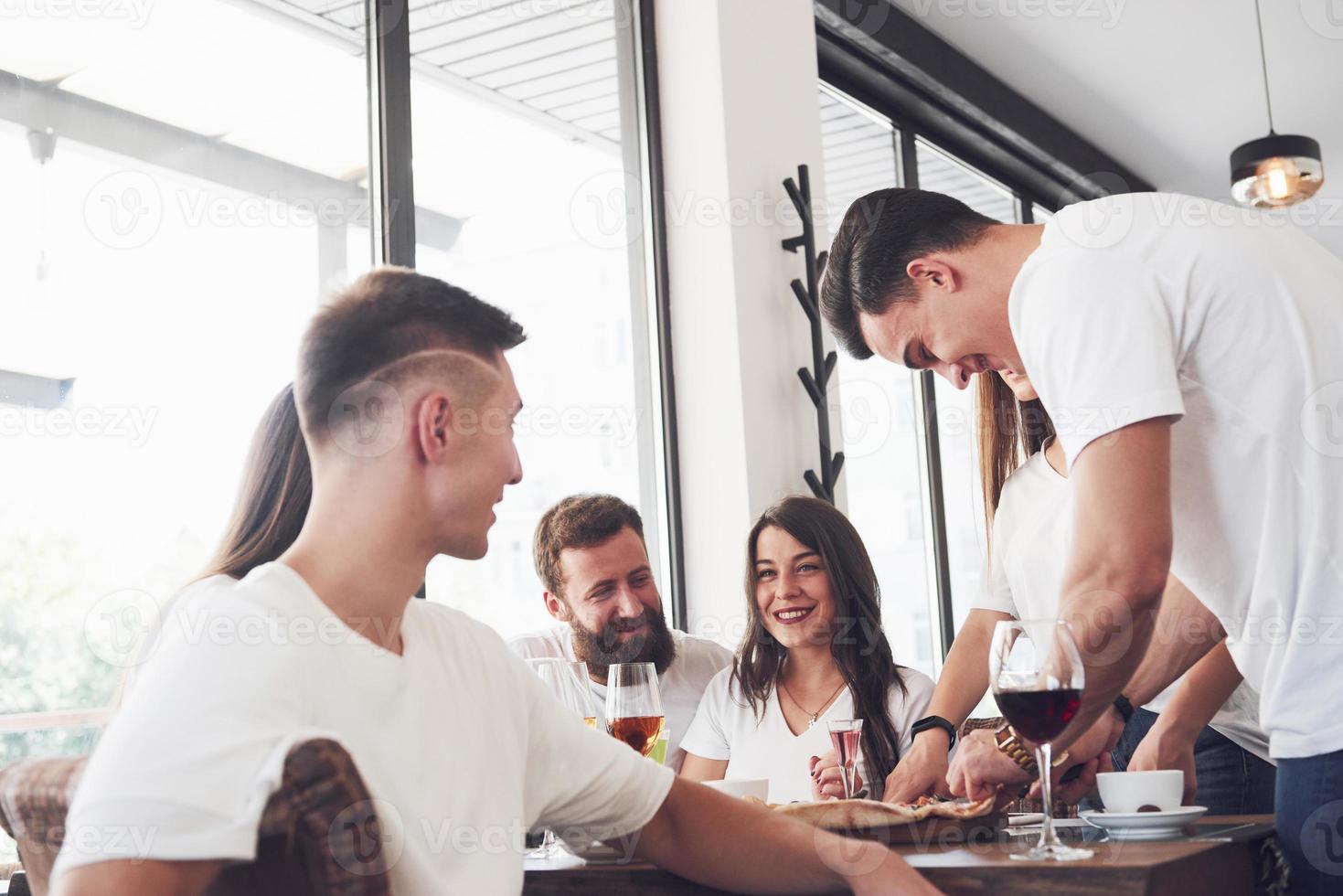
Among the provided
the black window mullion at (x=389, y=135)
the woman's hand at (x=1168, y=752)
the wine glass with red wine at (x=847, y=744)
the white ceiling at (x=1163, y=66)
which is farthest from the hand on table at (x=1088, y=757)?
the white ceiling at (x=1163, y=66)

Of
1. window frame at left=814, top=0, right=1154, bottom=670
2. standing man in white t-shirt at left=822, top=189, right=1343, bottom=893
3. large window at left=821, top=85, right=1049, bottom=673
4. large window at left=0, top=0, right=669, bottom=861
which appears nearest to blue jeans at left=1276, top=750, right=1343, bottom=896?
standing man in white t-shirt at left=822, top=189, right=1343, bottom=893

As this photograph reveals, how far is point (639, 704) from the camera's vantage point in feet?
5.30

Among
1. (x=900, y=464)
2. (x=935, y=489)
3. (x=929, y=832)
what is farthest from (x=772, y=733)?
(x=935, y=489)

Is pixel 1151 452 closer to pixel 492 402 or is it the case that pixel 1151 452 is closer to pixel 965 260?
pixel 965 260

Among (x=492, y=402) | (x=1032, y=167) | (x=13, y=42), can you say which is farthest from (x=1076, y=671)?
(x=1032, y=167)

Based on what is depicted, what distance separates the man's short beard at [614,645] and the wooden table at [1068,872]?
1318 mm

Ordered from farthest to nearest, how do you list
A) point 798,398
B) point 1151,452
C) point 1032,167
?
point 1032,167
point 798,398
point 1151,452

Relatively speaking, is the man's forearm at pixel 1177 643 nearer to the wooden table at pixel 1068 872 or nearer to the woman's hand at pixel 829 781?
the woman's hand at pixel 829 781

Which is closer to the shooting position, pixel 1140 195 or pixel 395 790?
pixel 395 790

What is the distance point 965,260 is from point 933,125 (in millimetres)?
3707

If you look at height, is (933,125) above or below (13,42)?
above

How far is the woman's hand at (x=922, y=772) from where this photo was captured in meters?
1.82

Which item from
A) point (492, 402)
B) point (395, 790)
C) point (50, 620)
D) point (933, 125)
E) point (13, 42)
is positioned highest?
point (933, 125)

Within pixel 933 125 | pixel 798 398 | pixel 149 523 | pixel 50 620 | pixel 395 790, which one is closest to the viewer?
pixel 395 790
